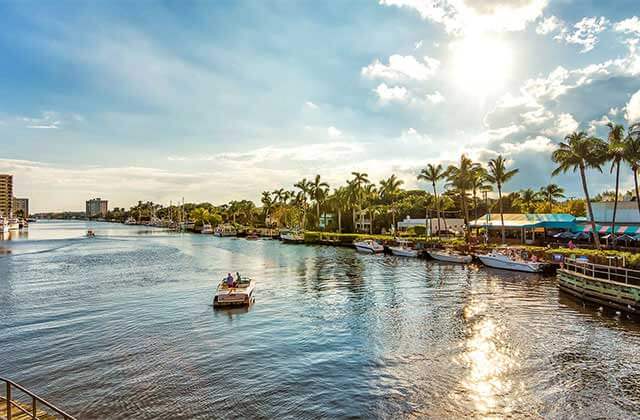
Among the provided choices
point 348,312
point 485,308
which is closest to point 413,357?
point 348,312

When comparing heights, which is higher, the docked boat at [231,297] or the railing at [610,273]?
the railing at [610,273]

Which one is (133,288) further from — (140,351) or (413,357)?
(413,357)

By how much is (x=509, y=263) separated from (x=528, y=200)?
2938 inches

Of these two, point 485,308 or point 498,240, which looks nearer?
point 485,308

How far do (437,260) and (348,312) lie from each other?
35.0 meters

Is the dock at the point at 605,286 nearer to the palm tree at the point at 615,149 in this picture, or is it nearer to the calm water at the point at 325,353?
the calm water at the point at 325,353

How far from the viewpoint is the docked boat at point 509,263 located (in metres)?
44.7

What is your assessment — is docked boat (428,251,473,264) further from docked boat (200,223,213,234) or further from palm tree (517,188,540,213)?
docked boat (200,223,213,234)

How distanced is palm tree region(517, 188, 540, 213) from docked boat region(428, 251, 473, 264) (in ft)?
191

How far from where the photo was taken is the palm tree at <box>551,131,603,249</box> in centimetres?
4909

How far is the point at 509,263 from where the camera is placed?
47344 millimetres

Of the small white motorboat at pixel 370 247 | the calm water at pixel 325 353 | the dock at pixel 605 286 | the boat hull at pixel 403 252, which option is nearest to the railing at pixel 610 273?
the dock at pixel 605 286

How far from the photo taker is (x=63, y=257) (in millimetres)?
69250

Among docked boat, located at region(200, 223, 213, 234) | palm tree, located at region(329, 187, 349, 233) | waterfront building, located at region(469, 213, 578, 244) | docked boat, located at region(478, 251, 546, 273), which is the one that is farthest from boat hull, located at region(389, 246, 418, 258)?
docked boat, located at region(200, 223, 213, 234)
